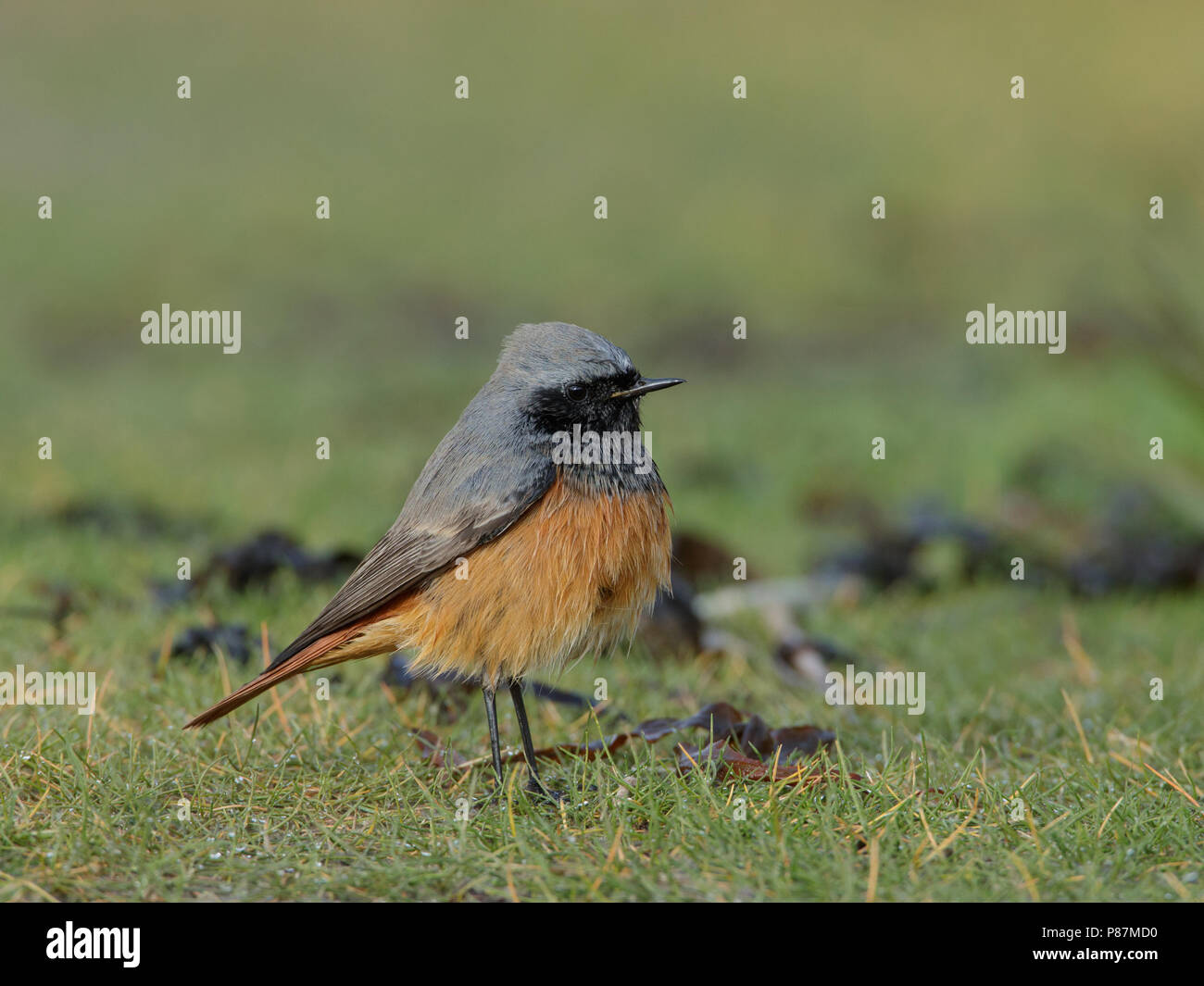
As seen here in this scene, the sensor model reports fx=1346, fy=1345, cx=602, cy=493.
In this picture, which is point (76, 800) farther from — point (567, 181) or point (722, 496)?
point (567, 181)

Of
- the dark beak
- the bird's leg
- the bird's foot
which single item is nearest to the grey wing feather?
the dark beak

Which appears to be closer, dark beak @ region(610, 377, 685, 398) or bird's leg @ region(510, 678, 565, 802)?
bird's leg @ region(510, 678, 565, 802)

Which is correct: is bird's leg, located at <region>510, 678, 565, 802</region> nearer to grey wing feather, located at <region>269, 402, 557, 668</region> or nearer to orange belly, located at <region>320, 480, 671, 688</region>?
orange belly, located at <region>320, 480, 671, 688</region>

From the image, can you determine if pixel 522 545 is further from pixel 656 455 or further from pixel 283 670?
pixel 656 455

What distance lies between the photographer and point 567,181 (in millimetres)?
14719

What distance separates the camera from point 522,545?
13.9 feet

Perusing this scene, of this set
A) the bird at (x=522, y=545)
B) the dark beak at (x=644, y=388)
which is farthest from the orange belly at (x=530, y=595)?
the dark beak at (x=644, y=388)

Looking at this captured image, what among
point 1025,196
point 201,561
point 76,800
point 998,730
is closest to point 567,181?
point 1025,196

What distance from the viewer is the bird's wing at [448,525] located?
4.24 meters

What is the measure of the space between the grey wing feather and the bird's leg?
0.50 metres

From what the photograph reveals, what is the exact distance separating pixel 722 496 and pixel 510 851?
20.8 feet

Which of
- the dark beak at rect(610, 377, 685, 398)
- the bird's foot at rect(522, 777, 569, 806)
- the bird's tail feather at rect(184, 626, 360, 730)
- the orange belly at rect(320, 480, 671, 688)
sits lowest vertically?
the bird's foot at rect(522, 777, 569, 806)

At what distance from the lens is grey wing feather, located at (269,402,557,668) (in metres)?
4.25

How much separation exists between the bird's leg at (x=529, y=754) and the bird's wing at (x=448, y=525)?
492 mm
